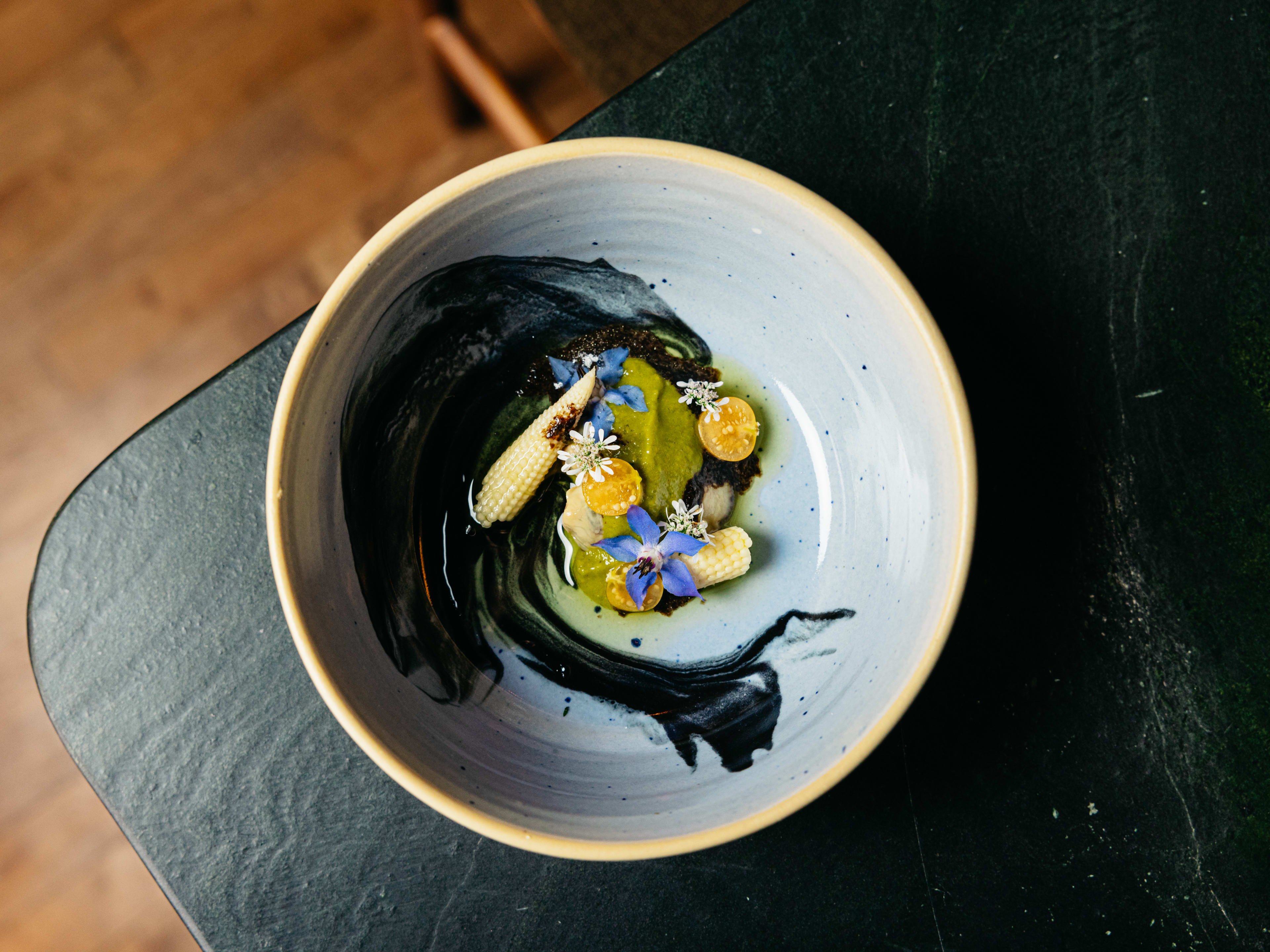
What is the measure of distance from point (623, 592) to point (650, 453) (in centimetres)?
15

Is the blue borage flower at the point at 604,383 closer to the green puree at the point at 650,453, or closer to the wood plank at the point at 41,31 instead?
the green puree at the point at 650,453

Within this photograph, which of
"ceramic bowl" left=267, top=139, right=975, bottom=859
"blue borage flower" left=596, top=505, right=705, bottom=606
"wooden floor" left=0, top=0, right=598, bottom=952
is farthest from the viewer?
"wooden floor" left=0, top=0, right=598, bottom=952

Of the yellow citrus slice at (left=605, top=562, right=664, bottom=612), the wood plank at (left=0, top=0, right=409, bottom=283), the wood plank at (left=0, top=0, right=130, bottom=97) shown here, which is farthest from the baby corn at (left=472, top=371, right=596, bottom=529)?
the wood plank at (left=0, top=0, right=130, bottom=97)

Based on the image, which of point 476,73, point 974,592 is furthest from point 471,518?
point 476,73

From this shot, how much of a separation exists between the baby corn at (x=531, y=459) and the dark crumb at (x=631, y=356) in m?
0.04

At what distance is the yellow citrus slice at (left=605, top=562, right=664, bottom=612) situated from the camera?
90 cm

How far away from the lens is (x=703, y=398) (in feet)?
3.06

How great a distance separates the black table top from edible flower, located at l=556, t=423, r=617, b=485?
32 cm

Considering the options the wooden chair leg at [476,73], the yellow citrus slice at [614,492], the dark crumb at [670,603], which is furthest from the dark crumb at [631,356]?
the wooden chair leg at [476,73]

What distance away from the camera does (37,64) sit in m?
1.71

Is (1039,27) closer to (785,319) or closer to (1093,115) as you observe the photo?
(1093,115)

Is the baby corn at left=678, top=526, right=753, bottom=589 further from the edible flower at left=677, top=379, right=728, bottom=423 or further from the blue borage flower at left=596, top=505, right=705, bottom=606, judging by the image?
the edible flower at left=677, top=379, right=728, bottom=423

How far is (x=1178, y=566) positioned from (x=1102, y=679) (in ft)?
0.49

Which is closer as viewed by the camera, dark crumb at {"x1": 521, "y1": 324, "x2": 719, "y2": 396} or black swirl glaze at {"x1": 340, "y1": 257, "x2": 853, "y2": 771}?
black swirl glaze at {"x1": 340, "y1": 257, "x2": 853, "y2": 771}
